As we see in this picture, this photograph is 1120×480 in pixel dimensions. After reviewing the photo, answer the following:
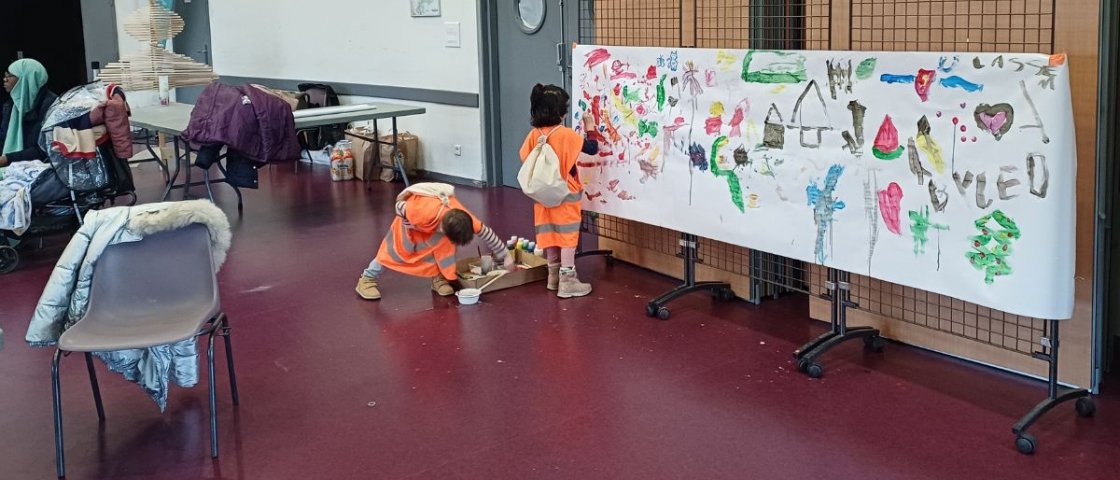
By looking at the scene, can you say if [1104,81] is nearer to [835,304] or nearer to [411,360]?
[835,304]

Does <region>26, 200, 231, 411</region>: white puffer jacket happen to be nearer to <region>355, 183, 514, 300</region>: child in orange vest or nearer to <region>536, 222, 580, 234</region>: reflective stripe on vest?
<region>355, 183, 514, 300</region>: child in orange vest

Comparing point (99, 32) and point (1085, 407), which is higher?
point (99, 32)

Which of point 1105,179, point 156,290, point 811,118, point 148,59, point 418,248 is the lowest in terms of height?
point 418,248

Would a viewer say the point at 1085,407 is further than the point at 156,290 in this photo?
No

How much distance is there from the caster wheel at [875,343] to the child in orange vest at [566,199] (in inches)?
59.1

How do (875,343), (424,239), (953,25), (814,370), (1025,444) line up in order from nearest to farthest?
1. (1025,444)
2. (953,25)
3. (814,370)
4. (875,343)
5. (424,239)

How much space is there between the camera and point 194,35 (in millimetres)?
11938

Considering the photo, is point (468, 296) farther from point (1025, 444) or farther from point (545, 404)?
point (1025, 444)

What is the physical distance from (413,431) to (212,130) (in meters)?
4.17

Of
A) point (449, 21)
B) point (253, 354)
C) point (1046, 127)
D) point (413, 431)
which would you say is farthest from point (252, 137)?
point (1046, 127)

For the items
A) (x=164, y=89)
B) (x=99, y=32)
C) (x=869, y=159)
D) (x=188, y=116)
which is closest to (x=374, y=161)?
(x=188, y=116)

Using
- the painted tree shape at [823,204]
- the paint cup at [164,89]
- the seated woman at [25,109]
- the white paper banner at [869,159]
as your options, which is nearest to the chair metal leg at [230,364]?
the white paper banner at [869,159]

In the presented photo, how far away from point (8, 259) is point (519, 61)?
3662mm

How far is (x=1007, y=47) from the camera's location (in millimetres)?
3889
